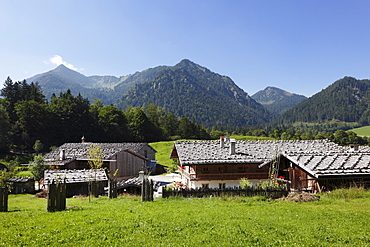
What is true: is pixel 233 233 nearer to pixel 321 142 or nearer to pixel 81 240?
pixel 81 240

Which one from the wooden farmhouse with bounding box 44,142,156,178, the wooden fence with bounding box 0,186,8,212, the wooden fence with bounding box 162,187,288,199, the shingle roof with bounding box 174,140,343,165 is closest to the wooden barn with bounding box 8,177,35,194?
the wooden farmhouse with bounding box 44,142,156,178

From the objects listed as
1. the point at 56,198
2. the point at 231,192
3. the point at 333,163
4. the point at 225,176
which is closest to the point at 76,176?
the point at 56,198

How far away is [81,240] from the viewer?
29.2 feet

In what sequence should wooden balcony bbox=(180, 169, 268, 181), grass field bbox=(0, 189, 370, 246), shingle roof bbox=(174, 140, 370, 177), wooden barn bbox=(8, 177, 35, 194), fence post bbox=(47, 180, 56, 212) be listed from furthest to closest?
wooden barn bbox=(8, 177, 35, 194), wooden balcony bbox=(180, 169, 268, 181), shingle roof bbox=(174, 140, 370, 177), fence post bbox=(47, 180, 56, 212), grass field bbox=(0, 189, 370, 246)

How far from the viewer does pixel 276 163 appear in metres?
26.0

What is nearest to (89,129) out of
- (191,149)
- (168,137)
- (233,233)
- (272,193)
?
(168,137)

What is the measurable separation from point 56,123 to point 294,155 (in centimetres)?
7768

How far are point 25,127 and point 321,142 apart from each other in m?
75.8

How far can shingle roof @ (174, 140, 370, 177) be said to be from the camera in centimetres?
1986

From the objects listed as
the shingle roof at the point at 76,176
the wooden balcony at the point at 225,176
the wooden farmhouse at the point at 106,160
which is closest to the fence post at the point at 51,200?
the shingle roof at the point at 76,176

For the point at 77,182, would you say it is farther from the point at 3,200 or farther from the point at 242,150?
the point at 242,150

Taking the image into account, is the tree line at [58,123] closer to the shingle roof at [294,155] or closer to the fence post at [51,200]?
the shingle roof at [294,155]

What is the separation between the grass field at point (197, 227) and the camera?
8797 mm

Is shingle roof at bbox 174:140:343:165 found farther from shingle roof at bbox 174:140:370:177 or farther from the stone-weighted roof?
the stone-weighted roof
